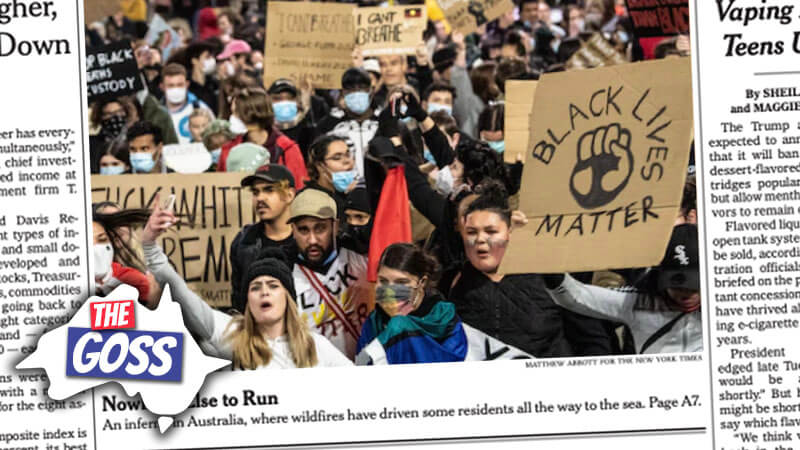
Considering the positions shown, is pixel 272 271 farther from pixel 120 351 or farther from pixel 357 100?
pixel 357 100

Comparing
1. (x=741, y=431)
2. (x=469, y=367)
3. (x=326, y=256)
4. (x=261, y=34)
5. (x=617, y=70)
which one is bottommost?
(x=741, y=431)

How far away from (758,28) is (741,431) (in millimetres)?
1400

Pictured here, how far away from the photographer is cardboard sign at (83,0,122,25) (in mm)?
4258

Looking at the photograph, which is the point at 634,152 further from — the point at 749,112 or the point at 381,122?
the point at 381,122

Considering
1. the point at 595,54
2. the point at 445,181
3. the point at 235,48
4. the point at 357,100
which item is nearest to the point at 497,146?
the point at 445,181

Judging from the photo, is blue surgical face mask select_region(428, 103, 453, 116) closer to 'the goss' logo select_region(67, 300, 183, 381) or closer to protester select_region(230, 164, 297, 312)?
protester select_region(230, 164, 297, 312)

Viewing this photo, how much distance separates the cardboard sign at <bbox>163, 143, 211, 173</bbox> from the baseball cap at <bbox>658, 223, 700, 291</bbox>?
2.06 metres

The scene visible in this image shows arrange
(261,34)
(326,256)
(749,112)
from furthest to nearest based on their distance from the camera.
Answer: (261,34) < (326,256) < (749,112)

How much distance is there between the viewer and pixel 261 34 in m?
9.38

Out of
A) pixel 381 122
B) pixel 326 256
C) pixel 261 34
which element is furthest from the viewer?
pixel 261 34

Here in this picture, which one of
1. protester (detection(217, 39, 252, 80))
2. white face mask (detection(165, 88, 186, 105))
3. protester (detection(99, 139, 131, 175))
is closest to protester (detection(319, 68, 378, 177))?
protester (detection(99, 139, 131, 175))

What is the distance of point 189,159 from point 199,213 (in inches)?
34.0

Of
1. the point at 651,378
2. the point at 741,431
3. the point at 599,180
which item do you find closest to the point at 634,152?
the point at 599,180

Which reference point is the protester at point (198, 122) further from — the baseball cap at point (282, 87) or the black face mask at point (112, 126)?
the black face mask at point (112, 126)
